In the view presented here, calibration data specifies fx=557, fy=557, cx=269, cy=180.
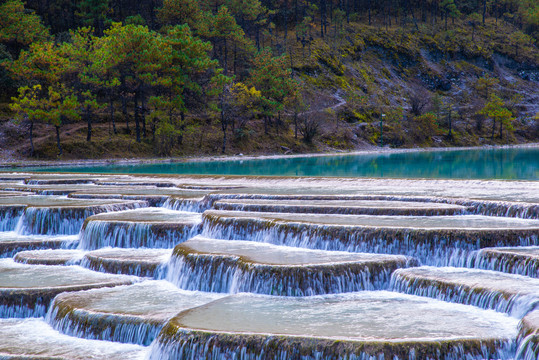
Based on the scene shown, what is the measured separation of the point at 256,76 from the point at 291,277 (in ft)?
198

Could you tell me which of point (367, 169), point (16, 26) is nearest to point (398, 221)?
point (367, 169)

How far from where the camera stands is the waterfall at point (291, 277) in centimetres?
1134

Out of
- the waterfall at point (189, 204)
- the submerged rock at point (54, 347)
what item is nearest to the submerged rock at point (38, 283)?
the submerged rock at point (54, 347)

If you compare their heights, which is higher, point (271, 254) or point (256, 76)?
point (256, 76)

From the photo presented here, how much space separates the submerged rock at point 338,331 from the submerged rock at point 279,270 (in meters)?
0.69

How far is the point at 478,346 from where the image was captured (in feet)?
26.6

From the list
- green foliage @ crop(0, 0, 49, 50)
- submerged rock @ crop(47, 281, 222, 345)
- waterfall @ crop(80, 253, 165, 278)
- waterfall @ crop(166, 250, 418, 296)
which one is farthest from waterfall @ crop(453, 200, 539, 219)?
green foliage @ crop(0, 0, 49, 50)

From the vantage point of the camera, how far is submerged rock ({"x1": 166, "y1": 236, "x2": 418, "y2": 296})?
448 inches

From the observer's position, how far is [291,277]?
1135 cm

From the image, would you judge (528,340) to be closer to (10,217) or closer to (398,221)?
(398,221)

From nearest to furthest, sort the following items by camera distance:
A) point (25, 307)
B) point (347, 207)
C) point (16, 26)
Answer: point (25, 307)
point (347, 207)
point (16, 26)

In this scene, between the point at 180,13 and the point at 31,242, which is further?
the point at 180,13

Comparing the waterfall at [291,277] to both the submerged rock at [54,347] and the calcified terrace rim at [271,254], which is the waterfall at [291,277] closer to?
the calcified terrace rim at [271,254]

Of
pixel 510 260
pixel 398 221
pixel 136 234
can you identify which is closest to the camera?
pixel 510 260
